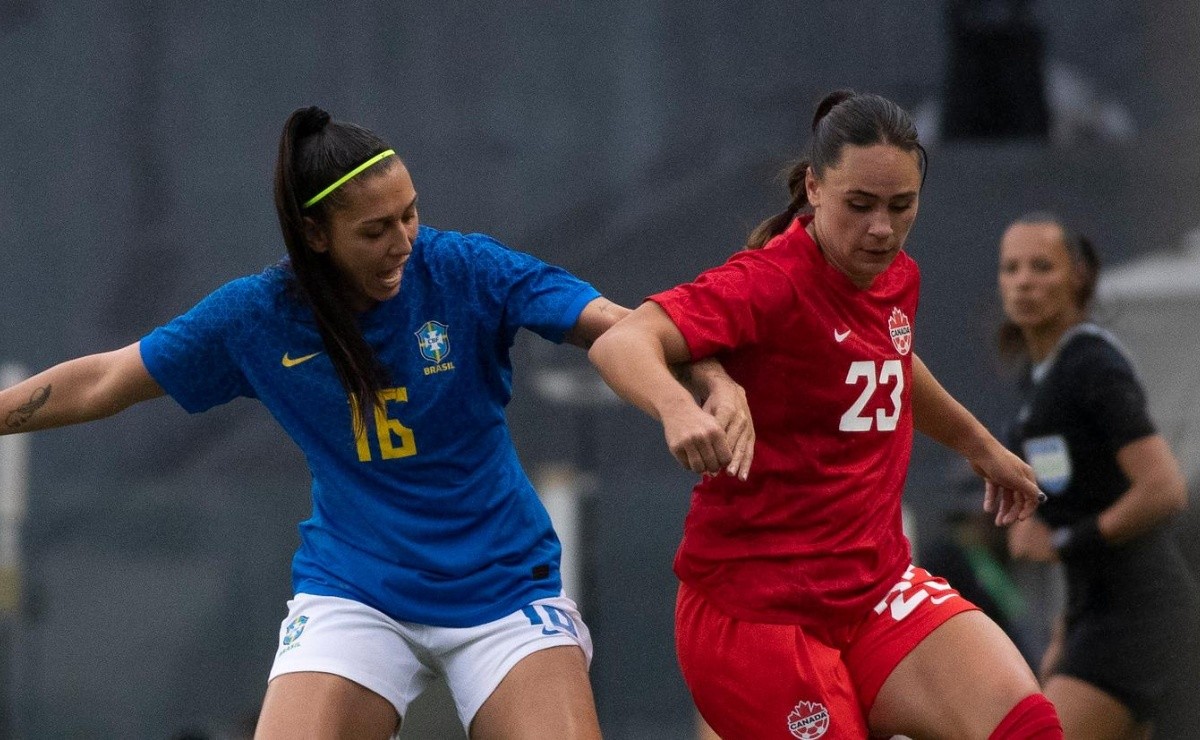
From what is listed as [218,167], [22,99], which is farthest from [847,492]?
[22,99]

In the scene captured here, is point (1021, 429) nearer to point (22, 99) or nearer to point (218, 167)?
point (218, 167)

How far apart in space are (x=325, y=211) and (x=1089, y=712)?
8.16 ft

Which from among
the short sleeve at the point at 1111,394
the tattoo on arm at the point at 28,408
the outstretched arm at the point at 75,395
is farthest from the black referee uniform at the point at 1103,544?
the tattoo on arm at the point at 28,408

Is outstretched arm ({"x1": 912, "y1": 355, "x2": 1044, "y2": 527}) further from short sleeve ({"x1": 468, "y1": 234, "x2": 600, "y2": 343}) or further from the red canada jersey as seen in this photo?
short sleeve ({"x1": 468, "y1": 234, "x2": 600, "y2": 343})

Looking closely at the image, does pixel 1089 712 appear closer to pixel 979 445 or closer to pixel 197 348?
pixel 979 445

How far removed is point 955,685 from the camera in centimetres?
302

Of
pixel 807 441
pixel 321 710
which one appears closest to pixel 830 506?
pixel 807 441

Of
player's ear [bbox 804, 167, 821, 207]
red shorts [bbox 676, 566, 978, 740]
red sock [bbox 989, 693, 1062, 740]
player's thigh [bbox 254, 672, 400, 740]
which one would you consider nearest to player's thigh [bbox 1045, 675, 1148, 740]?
red shorts [bbox 676, 566, 978, 740]

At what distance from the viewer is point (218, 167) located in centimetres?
748

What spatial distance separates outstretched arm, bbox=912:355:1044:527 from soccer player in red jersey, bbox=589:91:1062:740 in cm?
16

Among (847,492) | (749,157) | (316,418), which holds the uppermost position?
(749,157)

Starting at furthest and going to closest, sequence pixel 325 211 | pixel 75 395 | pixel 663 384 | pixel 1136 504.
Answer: pixel 1136 504 < pixel 75 395 < pixel 325 211 < pixel 663 384

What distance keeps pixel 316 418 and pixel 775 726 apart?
3.35 feet

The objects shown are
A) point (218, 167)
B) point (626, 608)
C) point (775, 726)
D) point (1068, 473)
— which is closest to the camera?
point (775, 726)
